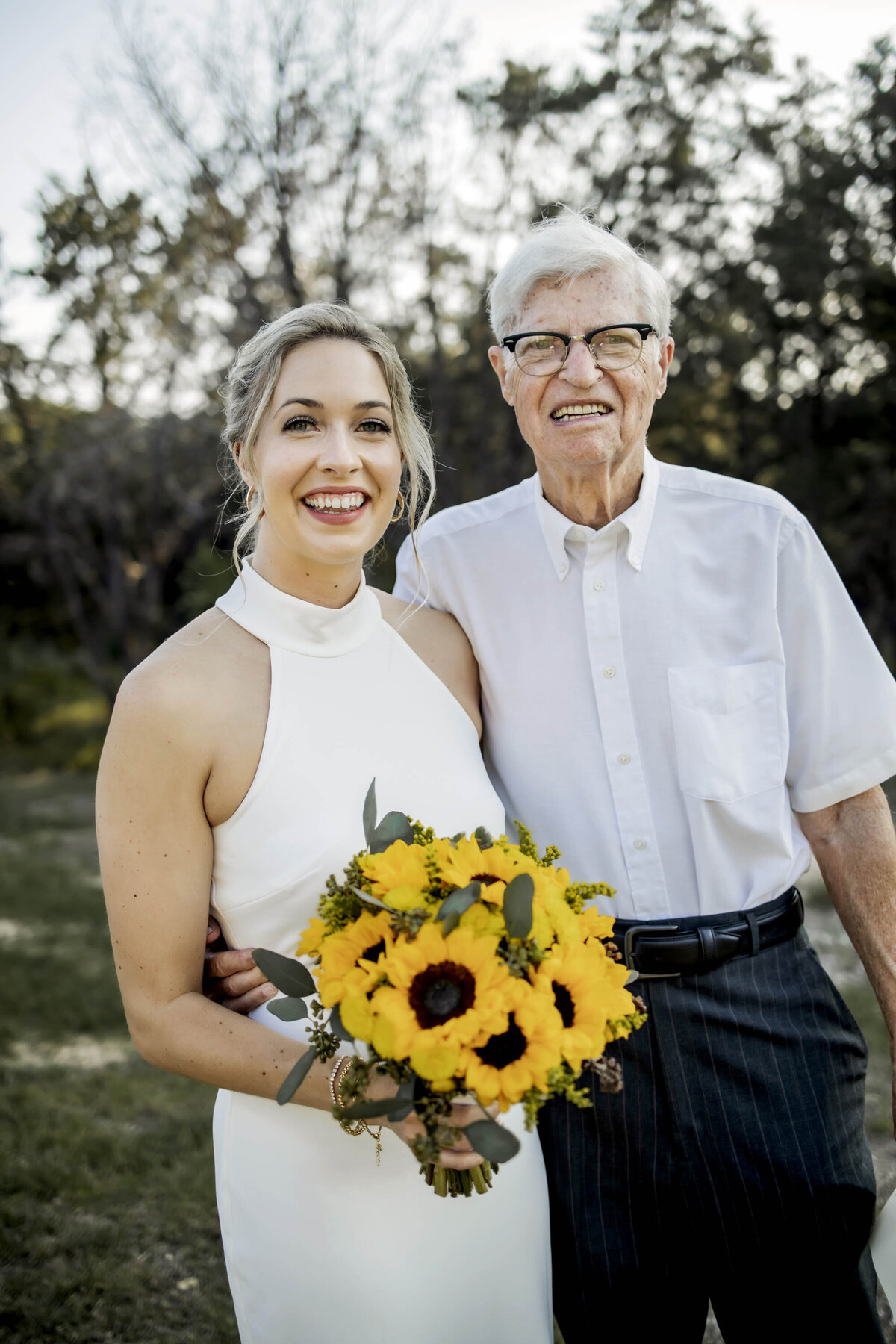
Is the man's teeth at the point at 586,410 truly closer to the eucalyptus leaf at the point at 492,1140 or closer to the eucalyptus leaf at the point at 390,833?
the eucalyptus leaf at the point at 390,833

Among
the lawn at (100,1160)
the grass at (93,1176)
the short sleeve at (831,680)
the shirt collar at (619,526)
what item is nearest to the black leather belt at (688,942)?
the short sleeve at (831,680)

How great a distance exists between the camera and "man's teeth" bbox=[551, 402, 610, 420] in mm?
2559

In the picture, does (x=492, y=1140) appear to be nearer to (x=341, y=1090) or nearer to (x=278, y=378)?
(x=341, y=1090)

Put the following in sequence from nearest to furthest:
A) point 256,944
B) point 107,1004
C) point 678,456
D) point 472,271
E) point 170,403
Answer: point 256,944 < point 107,1004 < point 472,271 < point 170,403 < point 678,456

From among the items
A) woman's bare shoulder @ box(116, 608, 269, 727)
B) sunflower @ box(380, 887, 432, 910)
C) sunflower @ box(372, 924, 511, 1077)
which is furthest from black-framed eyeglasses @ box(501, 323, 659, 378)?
sunflower @ box(372, 924, 511, 1077)

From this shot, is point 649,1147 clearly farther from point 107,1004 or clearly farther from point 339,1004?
point 107,1004

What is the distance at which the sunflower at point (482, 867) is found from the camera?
1719mm

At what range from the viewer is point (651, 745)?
2.54 metres

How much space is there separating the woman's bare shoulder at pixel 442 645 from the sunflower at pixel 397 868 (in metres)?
0.92

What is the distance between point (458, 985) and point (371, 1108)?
267 mm

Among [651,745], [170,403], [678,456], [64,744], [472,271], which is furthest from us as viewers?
[64,744]

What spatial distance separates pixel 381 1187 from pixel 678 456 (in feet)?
43.2

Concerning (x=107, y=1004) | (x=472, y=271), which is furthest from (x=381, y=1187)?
(x=472, y=271)

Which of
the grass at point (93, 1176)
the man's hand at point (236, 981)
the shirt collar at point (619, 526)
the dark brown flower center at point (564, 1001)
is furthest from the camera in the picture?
the grass at point (93, 1176)
